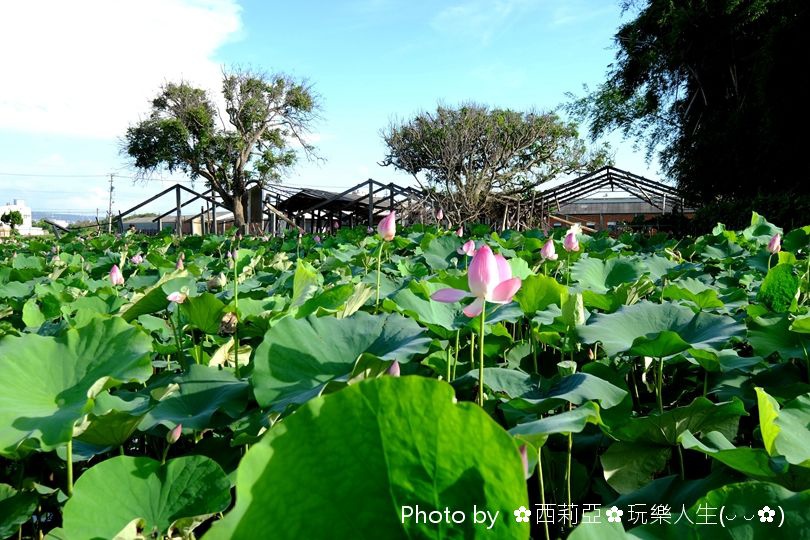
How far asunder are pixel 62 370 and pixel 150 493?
0.34 meters

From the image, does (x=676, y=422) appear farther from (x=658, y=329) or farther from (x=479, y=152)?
(x=479, y=152)

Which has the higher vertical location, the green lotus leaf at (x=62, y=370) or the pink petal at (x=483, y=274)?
the pink petal at (x=483, y=274)

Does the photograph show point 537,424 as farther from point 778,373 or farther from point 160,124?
point 160,124

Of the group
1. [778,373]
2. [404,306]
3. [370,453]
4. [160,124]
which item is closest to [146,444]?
[404,306]

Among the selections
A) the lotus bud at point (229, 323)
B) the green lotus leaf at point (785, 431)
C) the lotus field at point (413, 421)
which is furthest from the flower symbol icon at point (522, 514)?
the lotus bud at point (229, 323)

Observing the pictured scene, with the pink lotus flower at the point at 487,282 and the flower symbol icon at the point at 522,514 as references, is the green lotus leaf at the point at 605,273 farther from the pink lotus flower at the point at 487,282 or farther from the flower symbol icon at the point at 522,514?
the flower symbol icon at the point at 522,514

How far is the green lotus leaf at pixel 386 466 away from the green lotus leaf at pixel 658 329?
2.17ft

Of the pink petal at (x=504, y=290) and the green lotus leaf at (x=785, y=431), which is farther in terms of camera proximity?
the pink petal at (x=504, y=290)

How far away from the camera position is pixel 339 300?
1177mm

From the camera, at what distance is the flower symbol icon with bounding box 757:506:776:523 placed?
448 mm

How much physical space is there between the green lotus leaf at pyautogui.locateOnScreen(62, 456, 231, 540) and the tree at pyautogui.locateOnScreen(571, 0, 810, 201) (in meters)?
11.8

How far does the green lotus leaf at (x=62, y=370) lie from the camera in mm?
753

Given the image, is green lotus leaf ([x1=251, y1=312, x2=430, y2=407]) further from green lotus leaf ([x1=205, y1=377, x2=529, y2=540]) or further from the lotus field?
green lotus leaf ([x1=205, y1=377, x2=529, y2=540])

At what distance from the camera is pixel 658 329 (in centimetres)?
116
